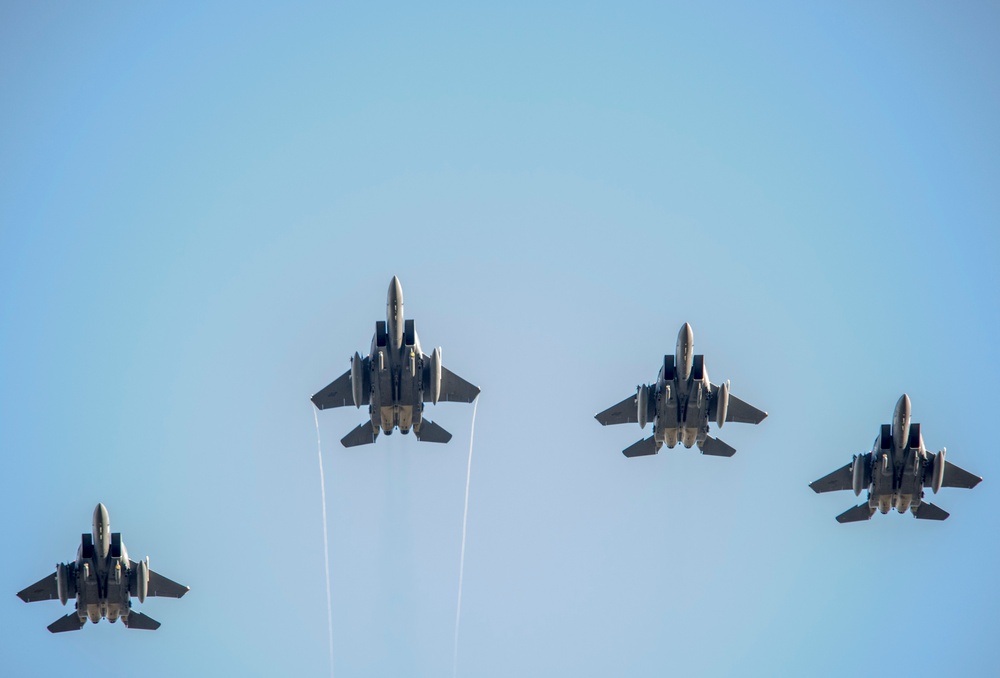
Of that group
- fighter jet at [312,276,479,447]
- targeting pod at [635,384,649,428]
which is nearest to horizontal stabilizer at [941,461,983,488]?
targeting pod at [635,384,649,428]

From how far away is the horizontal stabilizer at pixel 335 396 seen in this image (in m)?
61.0

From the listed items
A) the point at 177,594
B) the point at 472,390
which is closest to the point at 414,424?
the point at 472,390

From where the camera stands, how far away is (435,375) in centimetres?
5703

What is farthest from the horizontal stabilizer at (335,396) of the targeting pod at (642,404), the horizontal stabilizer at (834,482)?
the horizontal stabilizer at (834,482)

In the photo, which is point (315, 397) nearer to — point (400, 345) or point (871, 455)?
point (400, 345)

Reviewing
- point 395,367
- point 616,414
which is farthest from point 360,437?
point 616,414

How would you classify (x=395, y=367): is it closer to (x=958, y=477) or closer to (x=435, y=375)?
(x=435, y=375)

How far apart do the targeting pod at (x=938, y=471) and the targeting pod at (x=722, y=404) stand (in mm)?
8169

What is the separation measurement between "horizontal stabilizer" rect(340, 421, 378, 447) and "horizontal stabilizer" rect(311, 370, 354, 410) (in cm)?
150

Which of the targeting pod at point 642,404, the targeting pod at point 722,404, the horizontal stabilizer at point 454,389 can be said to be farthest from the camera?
the horizontal stabilizer at point 454,389

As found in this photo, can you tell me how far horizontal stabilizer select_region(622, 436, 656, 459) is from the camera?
6359 cm

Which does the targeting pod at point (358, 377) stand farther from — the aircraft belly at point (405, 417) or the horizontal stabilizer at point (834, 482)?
the horizontal stabilizer at point (834, 482)

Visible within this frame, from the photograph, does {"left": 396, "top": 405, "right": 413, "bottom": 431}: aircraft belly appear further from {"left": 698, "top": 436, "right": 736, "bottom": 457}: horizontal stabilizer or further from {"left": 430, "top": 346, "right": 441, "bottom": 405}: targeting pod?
{"left": 698, "top": 436, "right": 736, "bottom": 457}: horizontal stabilizer

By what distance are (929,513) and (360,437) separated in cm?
2359
